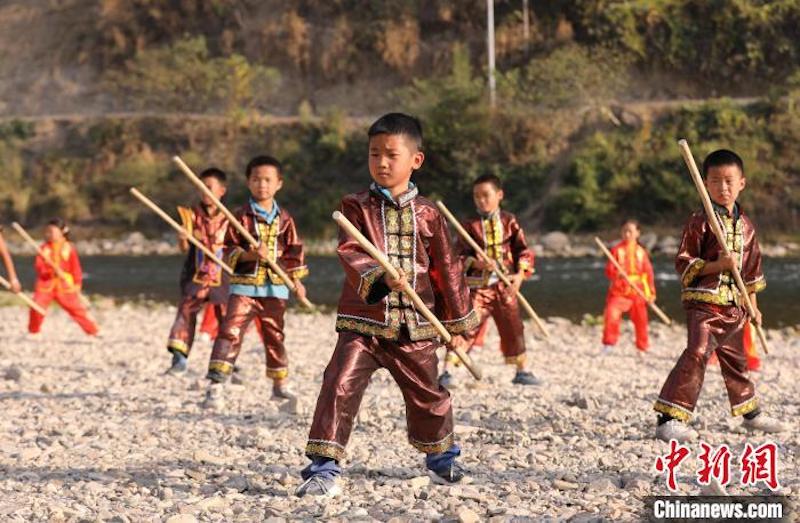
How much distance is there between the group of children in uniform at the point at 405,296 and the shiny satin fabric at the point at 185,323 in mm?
12

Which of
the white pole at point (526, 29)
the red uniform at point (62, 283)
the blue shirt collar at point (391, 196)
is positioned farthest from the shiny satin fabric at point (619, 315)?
the white pole at point (526, 29)

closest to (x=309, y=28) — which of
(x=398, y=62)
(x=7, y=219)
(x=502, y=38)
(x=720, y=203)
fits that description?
(x=398, y=62)

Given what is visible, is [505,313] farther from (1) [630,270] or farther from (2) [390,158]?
(2) [390,158]

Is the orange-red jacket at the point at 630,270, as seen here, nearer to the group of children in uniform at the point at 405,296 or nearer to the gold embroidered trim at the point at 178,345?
the group of children in uniform at the point at 405,296

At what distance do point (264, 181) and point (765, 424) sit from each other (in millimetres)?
3504

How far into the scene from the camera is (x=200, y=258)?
29.2ft

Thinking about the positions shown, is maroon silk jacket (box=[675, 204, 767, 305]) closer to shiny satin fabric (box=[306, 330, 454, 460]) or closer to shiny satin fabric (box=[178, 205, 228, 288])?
shiny satin fabric (box=[306, 330, 454, 460])

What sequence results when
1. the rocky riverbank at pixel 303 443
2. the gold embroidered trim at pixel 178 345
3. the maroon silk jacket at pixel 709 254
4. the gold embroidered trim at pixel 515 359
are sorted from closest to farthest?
1. the rocky riverbank at pixel 303 443
2. the maroon silk jacket at pixel 709 254
3. the gold embroidered trim at pixel 515 359
4. the gold embroidered trim at pixel 178 345

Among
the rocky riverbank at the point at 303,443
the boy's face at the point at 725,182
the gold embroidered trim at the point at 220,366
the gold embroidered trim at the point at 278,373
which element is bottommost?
the rocky riverbank at the point at 303,443

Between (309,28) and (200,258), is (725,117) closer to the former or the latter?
(309,28)

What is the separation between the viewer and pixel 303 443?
19.3 feet

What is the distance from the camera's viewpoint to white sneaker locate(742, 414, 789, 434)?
6.09 meters

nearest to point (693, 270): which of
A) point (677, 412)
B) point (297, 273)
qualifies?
point (677, 412)

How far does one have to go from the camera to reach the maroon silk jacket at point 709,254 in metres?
5.95
